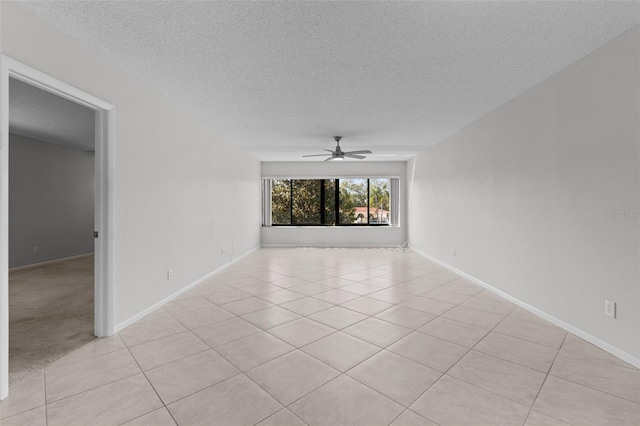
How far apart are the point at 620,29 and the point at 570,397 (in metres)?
2.56

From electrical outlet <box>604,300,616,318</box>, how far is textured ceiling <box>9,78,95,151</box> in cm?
614

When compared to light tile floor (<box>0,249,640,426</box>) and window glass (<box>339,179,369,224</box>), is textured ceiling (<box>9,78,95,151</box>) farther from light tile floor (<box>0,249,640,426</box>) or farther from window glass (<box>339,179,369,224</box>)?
window glass (<box>339,179,369,224</box>)

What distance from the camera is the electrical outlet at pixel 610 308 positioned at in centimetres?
222

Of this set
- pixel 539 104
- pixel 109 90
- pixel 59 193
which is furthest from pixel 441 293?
pixel 59 193

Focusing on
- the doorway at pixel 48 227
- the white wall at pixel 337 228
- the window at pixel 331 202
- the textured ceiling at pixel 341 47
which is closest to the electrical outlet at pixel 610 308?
the textured ceiling at pixel 341 47

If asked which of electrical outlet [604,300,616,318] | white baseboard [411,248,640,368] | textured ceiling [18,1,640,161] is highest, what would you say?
textured ceiling [18,1,640,161]

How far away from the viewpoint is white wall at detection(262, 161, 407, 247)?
8.09m

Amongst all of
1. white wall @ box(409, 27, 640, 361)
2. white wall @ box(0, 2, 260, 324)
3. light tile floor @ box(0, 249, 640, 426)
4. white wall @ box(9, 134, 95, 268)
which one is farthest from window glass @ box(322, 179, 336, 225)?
white wall @ box(9, 134, 95, 268)

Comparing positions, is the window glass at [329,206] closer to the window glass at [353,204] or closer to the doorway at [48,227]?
the window glass at [353,204]

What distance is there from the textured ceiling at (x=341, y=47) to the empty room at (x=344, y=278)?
0.7 inches

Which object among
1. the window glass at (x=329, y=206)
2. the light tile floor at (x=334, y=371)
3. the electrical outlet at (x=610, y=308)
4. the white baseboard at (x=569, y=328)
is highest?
the window glass at (x=329, y=206)

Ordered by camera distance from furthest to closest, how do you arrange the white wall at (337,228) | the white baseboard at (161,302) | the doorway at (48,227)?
the white wall at (337,228) → the white baseboard at (161,302) → the doorway at (48,227)

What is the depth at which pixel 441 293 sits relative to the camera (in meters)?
3.77

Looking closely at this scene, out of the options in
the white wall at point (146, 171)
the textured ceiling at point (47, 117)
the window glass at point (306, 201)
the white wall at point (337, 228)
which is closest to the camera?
the white wall at point (146, 171)
